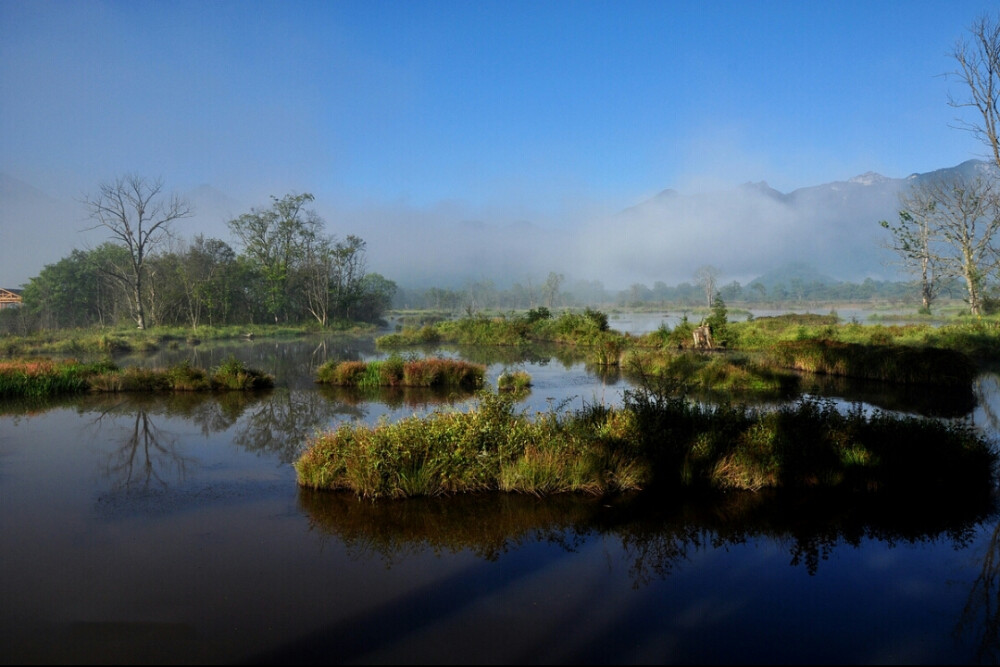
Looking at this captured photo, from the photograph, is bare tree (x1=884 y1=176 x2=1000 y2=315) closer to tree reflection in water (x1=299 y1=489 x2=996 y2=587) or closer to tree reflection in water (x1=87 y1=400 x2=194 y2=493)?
tree reflection in water (x1=299 y1=489 x2=996 y2=587)

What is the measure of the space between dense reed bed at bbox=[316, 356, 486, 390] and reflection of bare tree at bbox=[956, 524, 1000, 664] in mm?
13081

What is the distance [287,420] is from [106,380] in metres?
7.94

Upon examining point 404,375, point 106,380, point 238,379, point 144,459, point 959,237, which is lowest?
point 144,459

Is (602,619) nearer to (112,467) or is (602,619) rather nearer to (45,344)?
(112,467)

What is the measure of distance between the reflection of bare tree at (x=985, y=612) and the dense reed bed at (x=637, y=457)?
2189 millimetres

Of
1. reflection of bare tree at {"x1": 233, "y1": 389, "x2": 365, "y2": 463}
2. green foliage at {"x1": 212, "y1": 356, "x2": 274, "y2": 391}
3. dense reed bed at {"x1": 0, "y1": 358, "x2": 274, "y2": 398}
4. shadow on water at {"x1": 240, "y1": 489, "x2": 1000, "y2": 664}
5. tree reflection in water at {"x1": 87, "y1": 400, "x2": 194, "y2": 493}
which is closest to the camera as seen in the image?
shadow on water at {"x1": 240, "y1": 489, "x2": 1000, "y2": 664}

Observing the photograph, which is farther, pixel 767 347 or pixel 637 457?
pixel 767 347

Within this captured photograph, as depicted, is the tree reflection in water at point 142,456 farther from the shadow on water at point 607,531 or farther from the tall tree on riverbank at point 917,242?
the tall tree on riverbank at point 917,242

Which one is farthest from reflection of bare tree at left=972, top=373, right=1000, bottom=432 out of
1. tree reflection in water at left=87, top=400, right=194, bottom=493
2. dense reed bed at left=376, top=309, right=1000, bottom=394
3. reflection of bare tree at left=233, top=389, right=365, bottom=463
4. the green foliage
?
the green foliage

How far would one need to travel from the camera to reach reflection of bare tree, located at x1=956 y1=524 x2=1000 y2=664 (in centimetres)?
455

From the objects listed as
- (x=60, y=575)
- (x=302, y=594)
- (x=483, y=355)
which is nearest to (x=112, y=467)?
(x=60, y=575)

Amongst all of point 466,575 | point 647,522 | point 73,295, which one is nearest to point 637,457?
point 647,522

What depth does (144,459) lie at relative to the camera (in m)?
10.1

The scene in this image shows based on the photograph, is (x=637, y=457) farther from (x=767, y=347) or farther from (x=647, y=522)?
(x=767, y=347)
